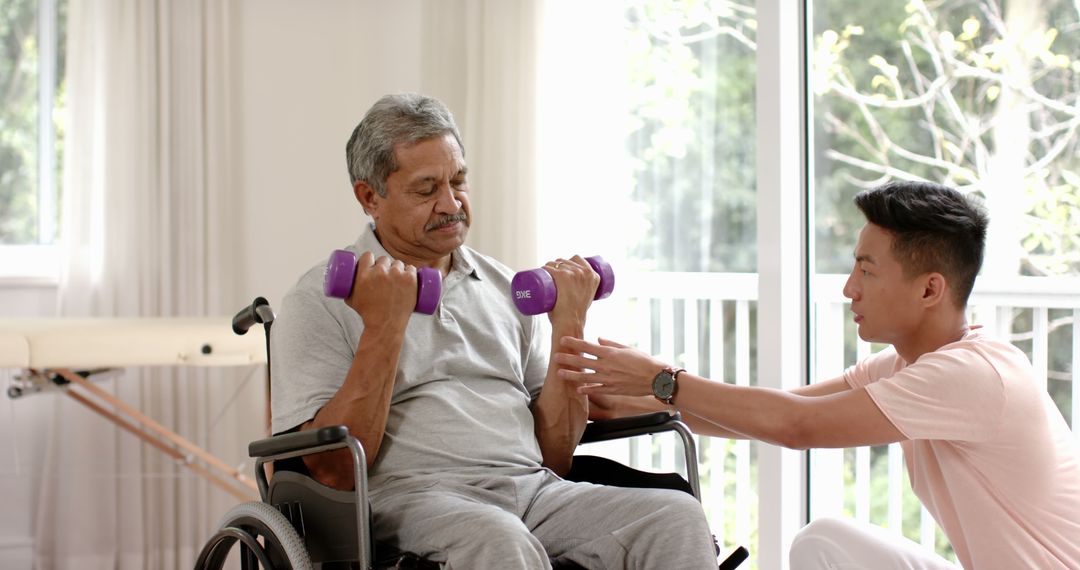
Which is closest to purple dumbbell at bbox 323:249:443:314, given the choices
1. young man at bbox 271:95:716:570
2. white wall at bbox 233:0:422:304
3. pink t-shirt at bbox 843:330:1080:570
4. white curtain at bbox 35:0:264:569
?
young man at bbox 271:95:716:570

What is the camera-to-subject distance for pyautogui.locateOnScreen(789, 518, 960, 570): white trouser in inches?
79.8

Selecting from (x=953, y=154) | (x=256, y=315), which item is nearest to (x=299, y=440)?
(x=256, y=315)

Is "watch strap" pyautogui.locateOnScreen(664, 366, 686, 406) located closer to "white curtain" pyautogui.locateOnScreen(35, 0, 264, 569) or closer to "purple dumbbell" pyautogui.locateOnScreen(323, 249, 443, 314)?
"purple dumbbell" pyautogui.locateOnScreen(323, 249, 443, 314)

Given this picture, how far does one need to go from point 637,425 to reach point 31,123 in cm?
305

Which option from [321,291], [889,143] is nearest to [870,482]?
[889,143]

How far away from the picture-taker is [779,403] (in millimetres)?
1977

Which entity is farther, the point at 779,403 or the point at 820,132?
the point at 820,132

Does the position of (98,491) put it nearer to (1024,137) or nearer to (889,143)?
(889,143)

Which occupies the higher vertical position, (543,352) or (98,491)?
(543,352)

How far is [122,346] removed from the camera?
3037 mm

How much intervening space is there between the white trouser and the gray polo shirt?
56 centimetres

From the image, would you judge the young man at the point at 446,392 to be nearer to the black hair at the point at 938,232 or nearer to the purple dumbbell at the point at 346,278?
the purple dumbbell at the point at 346,278

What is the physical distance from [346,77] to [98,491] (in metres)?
1.83

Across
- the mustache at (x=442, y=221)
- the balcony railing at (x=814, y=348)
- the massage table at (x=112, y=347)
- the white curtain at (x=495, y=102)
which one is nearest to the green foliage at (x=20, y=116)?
the massage table at (x=112, y=347)
